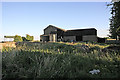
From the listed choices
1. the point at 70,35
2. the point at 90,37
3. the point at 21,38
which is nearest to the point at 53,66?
the point at 21,38

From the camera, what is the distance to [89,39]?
22.1 metres

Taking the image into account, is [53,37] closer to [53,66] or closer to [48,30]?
Answer: [48,30]

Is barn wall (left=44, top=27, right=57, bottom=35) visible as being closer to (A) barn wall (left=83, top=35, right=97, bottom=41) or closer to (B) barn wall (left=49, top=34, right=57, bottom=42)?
(B) barn wall (left=49, top=34, right=57, bottom=42)

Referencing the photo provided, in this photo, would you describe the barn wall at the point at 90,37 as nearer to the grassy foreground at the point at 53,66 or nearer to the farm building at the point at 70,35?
the farm building at the point at 70,35

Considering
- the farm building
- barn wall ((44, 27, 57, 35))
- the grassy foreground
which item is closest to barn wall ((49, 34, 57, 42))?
the farm building

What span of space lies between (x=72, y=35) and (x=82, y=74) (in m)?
21.9

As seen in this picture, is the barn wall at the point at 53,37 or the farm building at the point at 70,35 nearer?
the farm building at the point at 70,35

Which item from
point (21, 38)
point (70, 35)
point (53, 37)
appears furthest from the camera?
point (70, 35)

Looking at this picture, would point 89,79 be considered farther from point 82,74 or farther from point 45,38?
point 45,38

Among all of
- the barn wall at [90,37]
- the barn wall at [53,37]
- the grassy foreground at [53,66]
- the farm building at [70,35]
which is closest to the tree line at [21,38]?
the farm building at [70,35]

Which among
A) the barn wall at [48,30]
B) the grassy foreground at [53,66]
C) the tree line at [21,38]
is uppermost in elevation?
the barn wall at [48,30]

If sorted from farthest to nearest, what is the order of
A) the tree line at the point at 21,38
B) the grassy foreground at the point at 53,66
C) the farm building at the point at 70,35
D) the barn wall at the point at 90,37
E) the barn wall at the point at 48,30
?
the barn wall at the point at 48,30 < the farm building at the point at 70,35 < the barn wall at the point at 90,37 < the tree line at the point at 21,38 < the grassy foreground at the point at 53,66

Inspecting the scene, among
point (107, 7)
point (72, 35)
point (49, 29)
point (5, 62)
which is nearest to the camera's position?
point (5, 62)

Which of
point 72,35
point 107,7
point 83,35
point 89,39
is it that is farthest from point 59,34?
point 107,7
